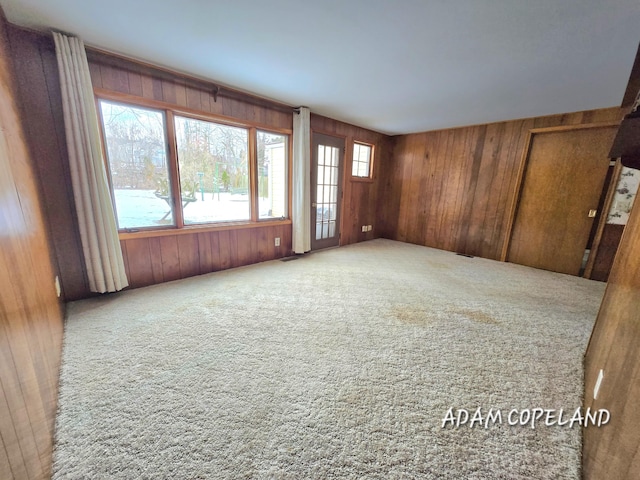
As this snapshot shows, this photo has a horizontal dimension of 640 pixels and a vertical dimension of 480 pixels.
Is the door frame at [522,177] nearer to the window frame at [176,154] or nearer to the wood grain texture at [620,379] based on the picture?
the wood grain texture at [620,379]

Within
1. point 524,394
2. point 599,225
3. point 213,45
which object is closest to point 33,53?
point 213,45

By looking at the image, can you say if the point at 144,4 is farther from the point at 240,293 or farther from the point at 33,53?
the point at 240,293

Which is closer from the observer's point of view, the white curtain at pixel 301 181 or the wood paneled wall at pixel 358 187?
the white curtain at pixel 301 181

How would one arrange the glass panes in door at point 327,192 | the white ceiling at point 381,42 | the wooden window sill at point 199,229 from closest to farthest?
the white ceiling at point 381,42 < the wooden window sill at point 199,229 < the glass panes in door at point 327,192

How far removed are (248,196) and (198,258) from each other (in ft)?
3.43

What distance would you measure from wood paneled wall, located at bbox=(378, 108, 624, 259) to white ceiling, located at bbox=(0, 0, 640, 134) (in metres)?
0.93

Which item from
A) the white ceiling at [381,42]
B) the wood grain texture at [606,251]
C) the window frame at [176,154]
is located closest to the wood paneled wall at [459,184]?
the white ceiling at [381,42]

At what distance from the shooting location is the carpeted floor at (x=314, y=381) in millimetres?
1043

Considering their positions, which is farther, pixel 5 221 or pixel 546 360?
pixel 546 360

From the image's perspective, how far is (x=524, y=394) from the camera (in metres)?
1.42

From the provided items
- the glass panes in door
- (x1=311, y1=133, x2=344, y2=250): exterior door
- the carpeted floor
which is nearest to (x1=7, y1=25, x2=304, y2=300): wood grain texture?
the carpeted floor

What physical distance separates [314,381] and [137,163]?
2.67 m

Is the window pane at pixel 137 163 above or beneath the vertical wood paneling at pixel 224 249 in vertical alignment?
above

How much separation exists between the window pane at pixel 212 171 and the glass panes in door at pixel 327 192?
1346 mm
